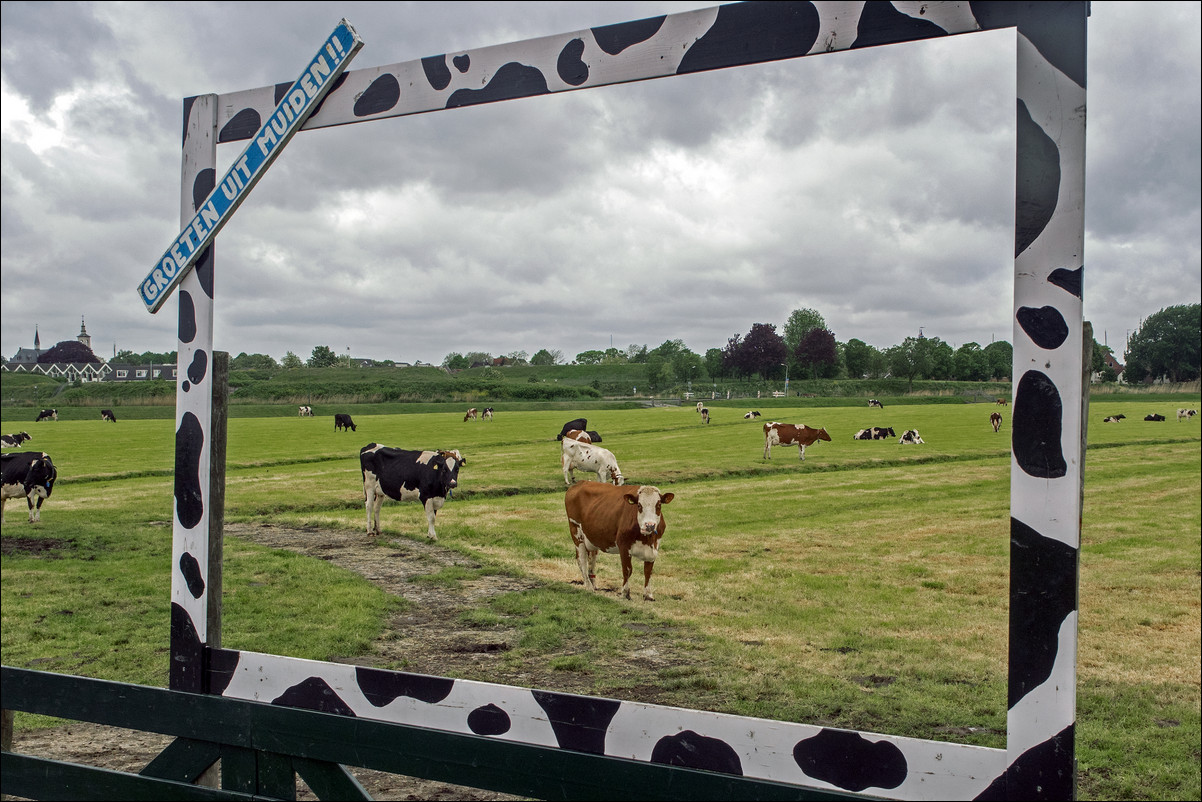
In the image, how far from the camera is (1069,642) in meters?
2.01

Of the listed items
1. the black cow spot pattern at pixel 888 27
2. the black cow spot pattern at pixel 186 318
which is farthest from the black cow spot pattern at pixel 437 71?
the black cow spot pattern at pixel 888 27

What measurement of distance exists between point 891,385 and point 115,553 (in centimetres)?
866

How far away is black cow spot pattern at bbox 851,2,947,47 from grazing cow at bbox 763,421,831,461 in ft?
7.31

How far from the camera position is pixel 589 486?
4.27m

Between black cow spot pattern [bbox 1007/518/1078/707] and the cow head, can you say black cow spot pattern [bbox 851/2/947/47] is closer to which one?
black cow spot pattern [bbox 1007/518/1078/707]

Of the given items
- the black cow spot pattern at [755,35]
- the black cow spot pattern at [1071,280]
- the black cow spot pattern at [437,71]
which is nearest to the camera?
the black cow spot pattern at [1071,280]

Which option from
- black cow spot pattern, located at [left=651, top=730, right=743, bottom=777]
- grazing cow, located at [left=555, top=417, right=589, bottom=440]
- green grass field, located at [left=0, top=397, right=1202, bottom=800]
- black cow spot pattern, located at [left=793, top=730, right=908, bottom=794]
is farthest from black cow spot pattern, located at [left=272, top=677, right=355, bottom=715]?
grazing cow, located at [left=555, top=417, right=589, bottom=440]

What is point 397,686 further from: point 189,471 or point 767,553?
point 767,553

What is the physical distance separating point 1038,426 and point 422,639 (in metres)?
3.24

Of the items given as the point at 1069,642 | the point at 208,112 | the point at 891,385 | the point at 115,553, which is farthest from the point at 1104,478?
the point at 115,553

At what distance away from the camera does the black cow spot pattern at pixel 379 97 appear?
307cm

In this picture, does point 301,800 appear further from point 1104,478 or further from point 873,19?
point 1104,478

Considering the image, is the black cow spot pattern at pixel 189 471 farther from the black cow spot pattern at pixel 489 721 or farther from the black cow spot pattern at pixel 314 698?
the black cow spot pattern at pixel 489 721

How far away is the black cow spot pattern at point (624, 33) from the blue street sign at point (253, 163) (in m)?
1.08
